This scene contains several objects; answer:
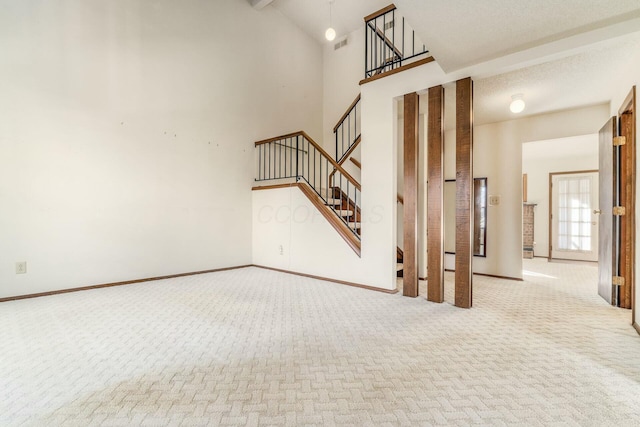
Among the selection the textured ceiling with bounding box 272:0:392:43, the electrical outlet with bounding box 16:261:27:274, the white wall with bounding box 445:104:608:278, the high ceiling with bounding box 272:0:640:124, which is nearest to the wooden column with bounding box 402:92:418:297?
the high ceiling with bounding box 272:0:640:124

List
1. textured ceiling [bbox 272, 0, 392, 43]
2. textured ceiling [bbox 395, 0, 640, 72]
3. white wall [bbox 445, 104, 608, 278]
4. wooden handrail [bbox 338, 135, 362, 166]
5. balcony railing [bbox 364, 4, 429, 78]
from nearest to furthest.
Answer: textured ceiling [bbox 395, 0, 640, 72] → balcony railing [bbox 364, 4, 429, 78] → white wall [bbox 445, 104, 608, 278] → wooden handrail [bbox 338, 135, 362, 166] → textured ceiling [bbox 272, 0, 392, 43]

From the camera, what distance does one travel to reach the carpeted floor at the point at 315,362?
150cm

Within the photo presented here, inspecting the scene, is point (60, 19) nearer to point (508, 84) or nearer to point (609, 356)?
point (508, 84)

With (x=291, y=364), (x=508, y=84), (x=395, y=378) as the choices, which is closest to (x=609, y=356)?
(x=395, y=378)

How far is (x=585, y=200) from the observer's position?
23.2 feet

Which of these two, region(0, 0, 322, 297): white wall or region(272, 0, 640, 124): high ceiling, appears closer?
region(272, 0, 640, 124): high ceiling

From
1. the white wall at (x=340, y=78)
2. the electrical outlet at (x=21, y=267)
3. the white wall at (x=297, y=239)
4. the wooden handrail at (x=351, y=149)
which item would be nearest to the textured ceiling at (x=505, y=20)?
the white wall at (x=297, y=239)

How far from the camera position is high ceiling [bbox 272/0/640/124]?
2127 millimetres

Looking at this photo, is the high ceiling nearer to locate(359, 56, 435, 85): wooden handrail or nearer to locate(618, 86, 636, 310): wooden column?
locate(359, 56, 435, 85): wooden handrail

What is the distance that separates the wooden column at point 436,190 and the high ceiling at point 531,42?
1.30ft

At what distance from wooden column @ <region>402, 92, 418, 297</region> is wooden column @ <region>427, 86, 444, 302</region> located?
0.59 ft

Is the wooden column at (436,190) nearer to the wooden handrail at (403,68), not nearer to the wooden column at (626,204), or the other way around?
the wooden handrail at (403,68)

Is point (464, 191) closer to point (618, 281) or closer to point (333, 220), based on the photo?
point (333, 220)

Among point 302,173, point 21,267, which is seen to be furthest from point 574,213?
point 21,267
